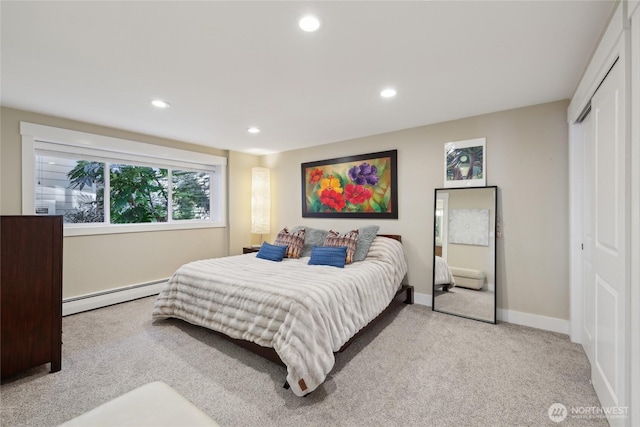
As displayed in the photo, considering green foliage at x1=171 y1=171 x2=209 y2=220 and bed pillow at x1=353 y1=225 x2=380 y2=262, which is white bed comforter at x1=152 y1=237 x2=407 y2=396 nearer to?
bed pillow at x1=353 y1=225 x2=380 y2=262

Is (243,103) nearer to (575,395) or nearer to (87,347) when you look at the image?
(87,347)

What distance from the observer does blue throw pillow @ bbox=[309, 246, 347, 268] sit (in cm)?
312

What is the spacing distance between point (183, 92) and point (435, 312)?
360 cm

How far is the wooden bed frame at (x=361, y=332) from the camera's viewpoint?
6.77 ft

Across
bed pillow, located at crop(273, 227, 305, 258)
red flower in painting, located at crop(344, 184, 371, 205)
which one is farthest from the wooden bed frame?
bed pillow, located at crop(273, 227, 305, 258)

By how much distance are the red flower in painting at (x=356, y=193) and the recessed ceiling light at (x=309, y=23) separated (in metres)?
2.56

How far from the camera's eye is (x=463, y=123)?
3.21 metres

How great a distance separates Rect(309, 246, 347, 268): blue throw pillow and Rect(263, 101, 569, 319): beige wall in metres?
1.02

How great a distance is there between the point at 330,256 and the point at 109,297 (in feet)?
9.49

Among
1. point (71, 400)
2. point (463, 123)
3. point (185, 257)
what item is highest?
point (463, 123)

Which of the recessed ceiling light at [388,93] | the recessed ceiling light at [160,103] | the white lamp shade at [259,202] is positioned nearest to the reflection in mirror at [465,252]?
the recessed ceiling light at [388,93]

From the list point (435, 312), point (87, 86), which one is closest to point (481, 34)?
point (435, 312)

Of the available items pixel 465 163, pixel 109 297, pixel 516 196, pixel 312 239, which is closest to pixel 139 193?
pixel 109 297

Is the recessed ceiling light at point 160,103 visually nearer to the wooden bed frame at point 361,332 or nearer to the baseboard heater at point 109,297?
the wooden bed frame at point 361,332
